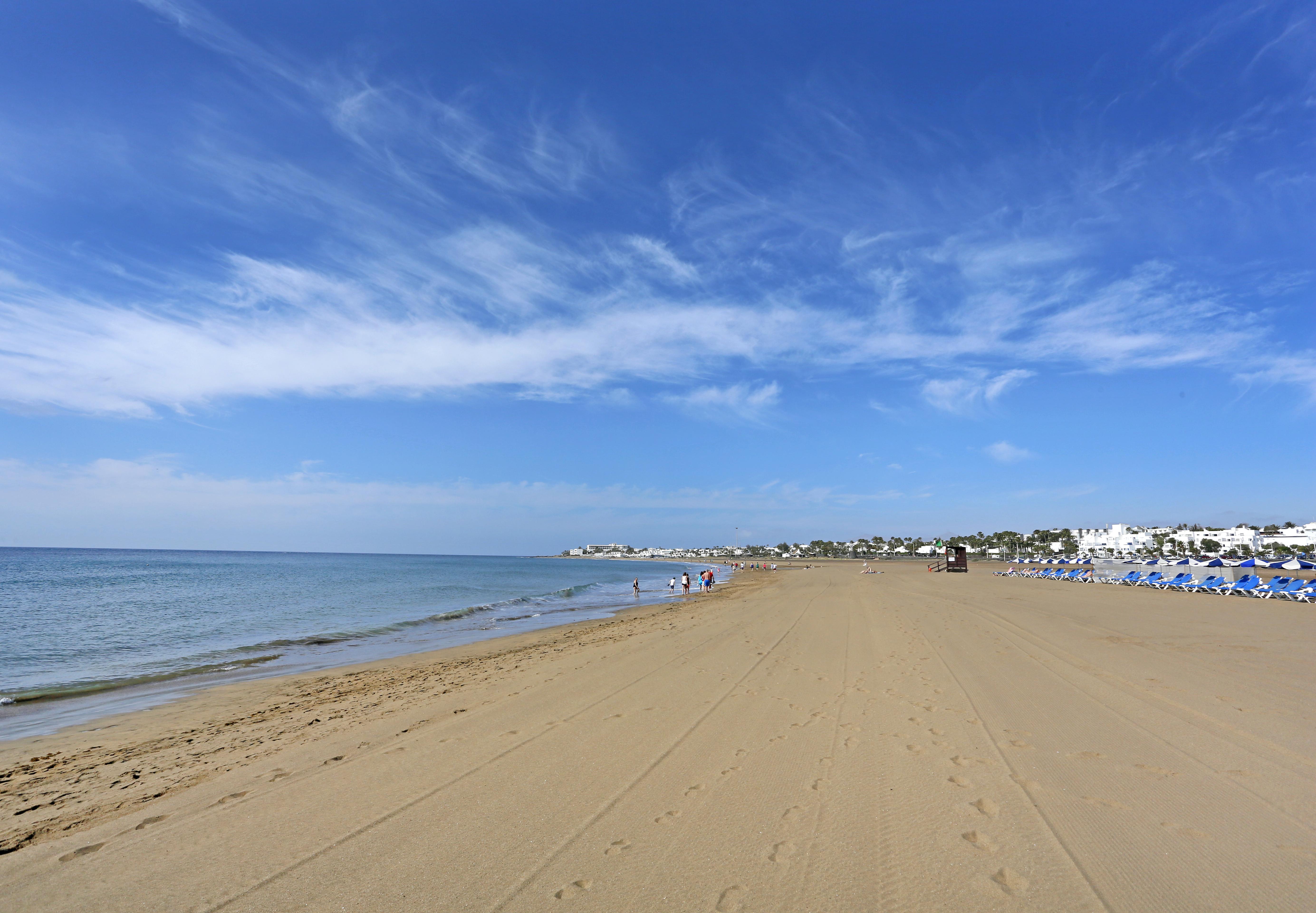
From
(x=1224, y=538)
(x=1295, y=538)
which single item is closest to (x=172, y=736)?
(x=1295, y=538)

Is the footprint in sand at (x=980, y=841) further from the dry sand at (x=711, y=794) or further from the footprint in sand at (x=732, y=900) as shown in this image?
the footprint in sand at (x=732, y=900)

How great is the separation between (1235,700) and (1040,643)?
16.0 ft

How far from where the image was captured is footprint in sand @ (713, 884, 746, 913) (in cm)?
318

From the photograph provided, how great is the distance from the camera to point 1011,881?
132 inches

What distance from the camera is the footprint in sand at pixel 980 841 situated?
3.73 meters

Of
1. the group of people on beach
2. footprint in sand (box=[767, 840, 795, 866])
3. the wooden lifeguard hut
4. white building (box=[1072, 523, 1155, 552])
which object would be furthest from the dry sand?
white building (box=[1072, 523, 1155, 552])

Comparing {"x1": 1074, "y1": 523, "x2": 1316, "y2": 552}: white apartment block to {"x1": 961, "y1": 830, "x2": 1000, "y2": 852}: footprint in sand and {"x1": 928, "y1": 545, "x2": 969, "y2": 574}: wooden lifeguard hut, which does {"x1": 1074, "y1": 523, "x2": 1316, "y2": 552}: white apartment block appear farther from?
{"x1": 961, "y1": 830, "x2": 1000, "y2": 852}: footprint in sand

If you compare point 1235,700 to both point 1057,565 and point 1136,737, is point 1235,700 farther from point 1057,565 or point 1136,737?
point 1057,565

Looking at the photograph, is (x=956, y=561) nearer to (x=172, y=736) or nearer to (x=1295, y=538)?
(x=172, y=736)

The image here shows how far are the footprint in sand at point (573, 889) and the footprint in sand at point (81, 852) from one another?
11.8 ft

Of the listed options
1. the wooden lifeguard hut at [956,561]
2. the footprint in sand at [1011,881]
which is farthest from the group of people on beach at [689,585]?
the footprint in sand at [1011,881]

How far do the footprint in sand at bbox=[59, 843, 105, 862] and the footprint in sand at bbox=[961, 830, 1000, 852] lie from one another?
6063 mm

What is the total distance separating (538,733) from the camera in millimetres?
6500

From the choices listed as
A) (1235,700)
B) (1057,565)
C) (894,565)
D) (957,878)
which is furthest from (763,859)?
(894,565)
